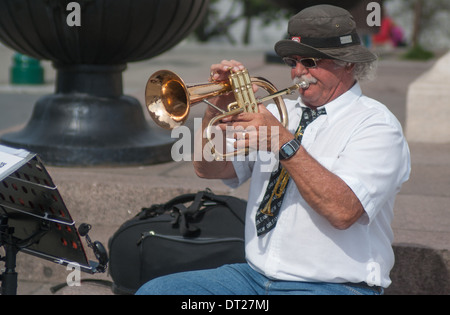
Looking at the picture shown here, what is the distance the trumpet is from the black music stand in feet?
1.71

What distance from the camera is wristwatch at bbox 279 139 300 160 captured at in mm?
2633

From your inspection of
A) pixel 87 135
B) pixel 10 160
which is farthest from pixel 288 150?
pixel 87 135

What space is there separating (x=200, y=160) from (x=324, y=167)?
0.60m

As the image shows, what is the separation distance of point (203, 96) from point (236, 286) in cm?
70

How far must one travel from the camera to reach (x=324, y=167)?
2662 mm

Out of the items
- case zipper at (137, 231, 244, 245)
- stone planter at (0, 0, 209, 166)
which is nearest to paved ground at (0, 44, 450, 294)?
stone planter at (0, 0, 209, 166)

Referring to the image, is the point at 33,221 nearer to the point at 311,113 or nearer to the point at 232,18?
the point at 311,113

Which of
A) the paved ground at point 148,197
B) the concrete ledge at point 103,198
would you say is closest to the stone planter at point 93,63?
the paved ground at point 148,197

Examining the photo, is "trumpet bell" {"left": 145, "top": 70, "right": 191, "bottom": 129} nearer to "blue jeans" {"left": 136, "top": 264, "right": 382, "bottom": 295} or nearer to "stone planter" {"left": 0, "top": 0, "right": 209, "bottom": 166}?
"blue jeans" {"left": 136, "top": 264, "right": 382, "bottom": 295}

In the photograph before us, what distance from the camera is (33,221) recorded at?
9.11ft

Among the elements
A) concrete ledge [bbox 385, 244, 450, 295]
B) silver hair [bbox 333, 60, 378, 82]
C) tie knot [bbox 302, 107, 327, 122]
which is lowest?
concrete ledge [bbox 385, 244, 450, 295]

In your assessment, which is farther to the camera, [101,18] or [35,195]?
[101,18]

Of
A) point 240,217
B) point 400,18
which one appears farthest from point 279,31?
point 240,217
